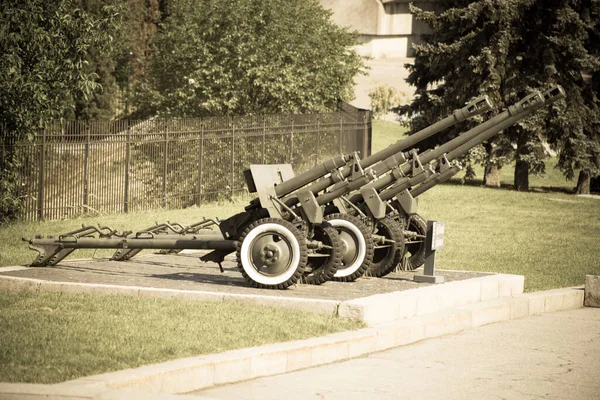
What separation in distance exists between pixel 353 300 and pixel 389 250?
3114mm

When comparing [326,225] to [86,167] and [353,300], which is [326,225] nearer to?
[353,300]

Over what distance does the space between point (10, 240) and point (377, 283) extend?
7.18m

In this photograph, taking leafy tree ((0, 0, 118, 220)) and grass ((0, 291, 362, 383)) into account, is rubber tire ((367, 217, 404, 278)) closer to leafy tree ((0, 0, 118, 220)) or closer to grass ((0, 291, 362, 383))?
grass ((0, 291, 362, 383))

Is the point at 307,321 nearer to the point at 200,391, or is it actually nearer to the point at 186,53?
the point at 200,391

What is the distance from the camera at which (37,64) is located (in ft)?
67.6

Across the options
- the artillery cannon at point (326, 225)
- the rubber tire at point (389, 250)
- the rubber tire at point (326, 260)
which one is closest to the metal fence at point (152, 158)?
the artillery cannon at point (326, 225)

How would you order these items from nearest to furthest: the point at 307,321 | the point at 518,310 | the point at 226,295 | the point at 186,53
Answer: the point at 307,321 < the point at 226,295 < the point at 518,310 < the point at 186,53

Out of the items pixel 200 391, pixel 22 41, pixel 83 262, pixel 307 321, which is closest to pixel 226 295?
pixel 307 321

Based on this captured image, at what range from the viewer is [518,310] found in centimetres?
1284

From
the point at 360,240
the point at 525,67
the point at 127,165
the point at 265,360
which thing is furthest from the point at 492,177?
the point at 265,360

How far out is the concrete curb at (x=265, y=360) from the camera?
24.0 feet

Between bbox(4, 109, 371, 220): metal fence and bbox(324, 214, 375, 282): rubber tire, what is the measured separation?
994 centimetres

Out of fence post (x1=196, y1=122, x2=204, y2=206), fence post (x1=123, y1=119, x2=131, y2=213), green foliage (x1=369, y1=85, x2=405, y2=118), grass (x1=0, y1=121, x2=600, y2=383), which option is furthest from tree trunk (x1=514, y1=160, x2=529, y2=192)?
green foliage (x1=369, y1=85, x2=405, y2=118)

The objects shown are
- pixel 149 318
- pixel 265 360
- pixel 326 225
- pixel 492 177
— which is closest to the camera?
pixel 265 360
